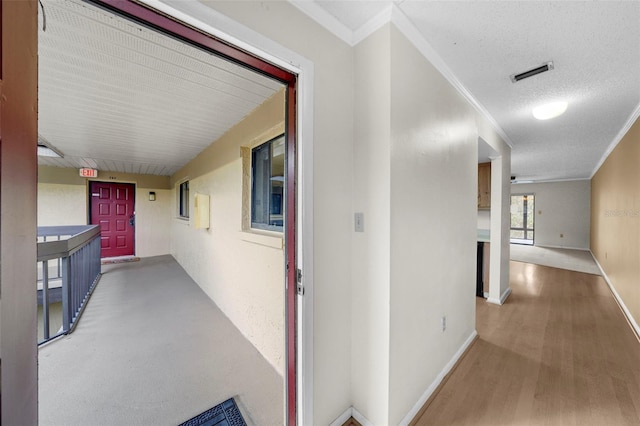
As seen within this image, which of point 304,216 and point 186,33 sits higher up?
point 186,33

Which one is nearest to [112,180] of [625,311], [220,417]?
[220,417]

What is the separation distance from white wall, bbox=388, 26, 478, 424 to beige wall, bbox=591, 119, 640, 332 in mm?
2252

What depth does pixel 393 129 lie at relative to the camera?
1.28m

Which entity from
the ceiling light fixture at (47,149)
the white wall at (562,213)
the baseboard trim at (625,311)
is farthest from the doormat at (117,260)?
the white wall at (562,213)

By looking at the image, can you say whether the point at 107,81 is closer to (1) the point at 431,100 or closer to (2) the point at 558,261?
(1) the point at 431,100

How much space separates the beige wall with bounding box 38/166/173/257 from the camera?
5.21 m

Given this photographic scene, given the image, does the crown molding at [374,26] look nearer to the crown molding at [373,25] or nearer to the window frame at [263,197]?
the crown molding at [373,25]

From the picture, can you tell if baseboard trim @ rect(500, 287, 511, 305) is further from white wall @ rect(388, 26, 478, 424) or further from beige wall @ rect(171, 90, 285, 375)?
beige wall @ rect(171, 90, 285, 375)

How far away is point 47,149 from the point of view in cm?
370

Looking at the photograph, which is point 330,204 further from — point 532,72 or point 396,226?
point 532,72

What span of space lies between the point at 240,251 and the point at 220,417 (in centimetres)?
137

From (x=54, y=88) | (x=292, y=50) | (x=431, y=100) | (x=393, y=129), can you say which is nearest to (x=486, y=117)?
(x=431, y=100)

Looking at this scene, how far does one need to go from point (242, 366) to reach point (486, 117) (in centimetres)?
341

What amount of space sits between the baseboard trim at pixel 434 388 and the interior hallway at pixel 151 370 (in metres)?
0.80
